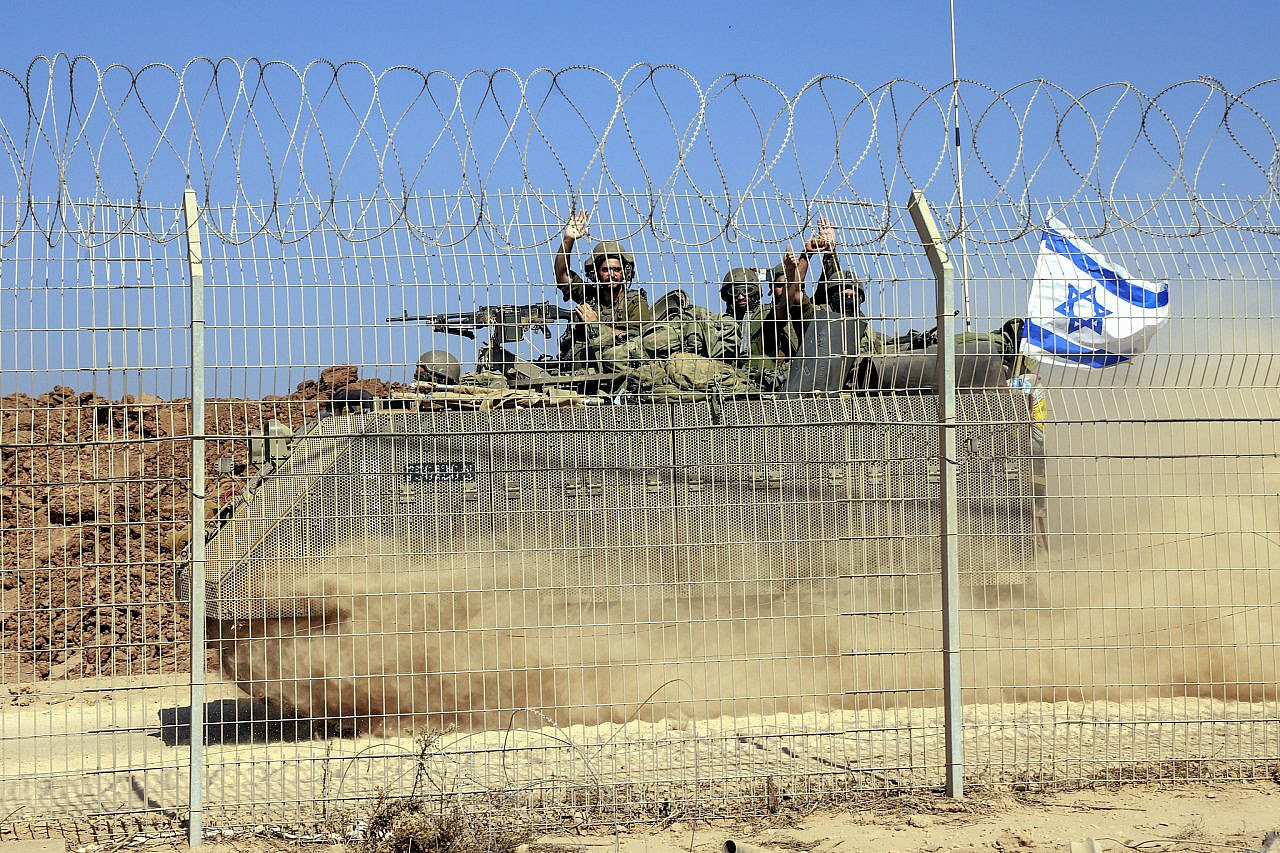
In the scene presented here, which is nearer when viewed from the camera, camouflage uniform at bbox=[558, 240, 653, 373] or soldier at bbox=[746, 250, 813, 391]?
camouflage uniform at bbox=[558, 240, 653, 373]

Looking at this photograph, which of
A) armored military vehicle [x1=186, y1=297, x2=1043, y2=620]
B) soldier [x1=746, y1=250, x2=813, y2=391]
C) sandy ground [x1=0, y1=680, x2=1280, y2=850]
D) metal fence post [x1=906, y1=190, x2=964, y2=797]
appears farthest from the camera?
soldier [x1=746, y1=250, x2=813, y2=391]

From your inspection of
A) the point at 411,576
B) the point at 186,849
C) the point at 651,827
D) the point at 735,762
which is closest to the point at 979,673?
the point at 735,762

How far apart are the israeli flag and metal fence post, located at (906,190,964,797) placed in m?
0.44

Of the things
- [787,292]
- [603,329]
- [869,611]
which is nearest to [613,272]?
[603,329]

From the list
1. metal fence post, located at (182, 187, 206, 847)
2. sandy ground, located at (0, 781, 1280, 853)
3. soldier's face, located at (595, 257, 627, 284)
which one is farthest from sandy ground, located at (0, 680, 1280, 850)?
soldier's face, located at (595, 257, 627, 284)

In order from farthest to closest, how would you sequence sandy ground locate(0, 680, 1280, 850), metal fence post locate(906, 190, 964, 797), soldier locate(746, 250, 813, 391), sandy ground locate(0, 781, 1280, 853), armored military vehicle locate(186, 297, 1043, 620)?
soldier locate(746, 250, 813, 391) → armored military vehicle locate(186, 297, 1043, 620) → metal fence post locate(906, 190, 964, 797) → sandy ground locate(0, 680, 1280, 850) → sandy ground locate(0, 781, 1280, 853)

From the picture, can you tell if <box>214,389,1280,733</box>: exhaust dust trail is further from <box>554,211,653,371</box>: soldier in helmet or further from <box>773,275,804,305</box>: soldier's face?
<box>773,275,804,305</box>: soldier's face

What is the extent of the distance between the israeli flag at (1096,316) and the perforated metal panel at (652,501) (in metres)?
0.48

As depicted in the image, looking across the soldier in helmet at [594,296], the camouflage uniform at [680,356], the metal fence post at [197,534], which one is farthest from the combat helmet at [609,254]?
the metal fence post at [197,534]

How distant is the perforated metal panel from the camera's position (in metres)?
6.48

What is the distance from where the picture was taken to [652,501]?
22.3 feet

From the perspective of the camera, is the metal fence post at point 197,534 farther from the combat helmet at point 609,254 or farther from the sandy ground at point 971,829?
the combat helmet at point 609,254

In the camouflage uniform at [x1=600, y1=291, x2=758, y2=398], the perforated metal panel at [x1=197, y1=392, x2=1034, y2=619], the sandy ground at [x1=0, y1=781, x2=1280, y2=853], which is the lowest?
the sandy ground at [x1=0, y1=781, x2=1280, y2=853]

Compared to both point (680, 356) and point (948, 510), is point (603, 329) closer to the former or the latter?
point (680, 356)
